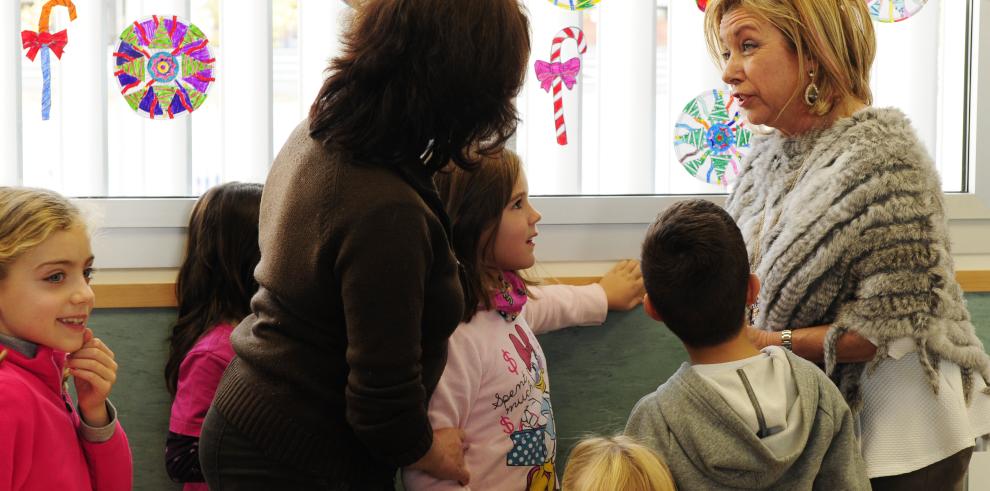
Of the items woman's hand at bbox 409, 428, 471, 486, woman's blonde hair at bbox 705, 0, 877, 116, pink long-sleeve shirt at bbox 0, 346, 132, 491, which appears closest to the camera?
pink long-sleeve shirt at bbox 0, 346, 132, 491

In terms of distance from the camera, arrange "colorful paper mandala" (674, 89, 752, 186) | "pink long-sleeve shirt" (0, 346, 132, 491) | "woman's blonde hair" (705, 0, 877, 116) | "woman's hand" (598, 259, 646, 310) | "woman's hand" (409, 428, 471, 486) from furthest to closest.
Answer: "colorful paper mandala" (674, 89, 752, 186) < "woman's hand" (598, 259, 646, 310) < "woman's blonde hair" (705, 0, 877, 116) < "woman's hand" (409, 428, 471, 486) < "pink long-sleeve shirt" (0, 346, 132, 491)

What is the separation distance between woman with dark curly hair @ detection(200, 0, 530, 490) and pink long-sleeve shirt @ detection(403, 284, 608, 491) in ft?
0.95

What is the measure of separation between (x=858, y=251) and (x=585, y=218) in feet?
2.18

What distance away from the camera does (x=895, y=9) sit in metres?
2.33

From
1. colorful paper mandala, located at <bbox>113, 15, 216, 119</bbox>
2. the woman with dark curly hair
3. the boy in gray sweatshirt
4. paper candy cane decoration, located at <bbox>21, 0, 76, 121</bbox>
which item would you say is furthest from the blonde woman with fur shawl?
paper candy cane decoration, located at <bbox>21, 0, 76, 121</bbox>

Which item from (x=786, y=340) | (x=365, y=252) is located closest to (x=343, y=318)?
(x=365, y=252)

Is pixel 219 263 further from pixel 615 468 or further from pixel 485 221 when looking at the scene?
pixel 615 468

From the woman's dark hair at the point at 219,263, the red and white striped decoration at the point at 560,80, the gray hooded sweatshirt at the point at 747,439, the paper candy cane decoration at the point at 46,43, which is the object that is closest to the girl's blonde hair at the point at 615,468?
the gray hooded sweatshirt at the point at 747,439

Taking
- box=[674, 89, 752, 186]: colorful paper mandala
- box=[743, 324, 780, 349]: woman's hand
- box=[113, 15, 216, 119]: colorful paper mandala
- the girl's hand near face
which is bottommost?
the girl's hand near face

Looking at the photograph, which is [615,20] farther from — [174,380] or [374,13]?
[174,380]

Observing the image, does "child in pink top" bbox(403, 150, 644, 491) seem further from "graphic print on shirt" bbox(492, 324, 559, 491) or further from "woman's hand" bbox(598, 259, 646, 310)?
"woman's hand" bbox(598, 259, 646, 310)

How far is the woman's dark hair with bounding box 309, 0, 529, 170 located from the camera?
129 cm

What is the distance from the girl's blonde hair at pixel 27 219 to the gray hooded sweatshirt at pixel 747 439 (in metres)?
0.92

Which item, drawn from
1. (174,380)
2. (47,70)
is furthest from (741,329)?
(47,70)
